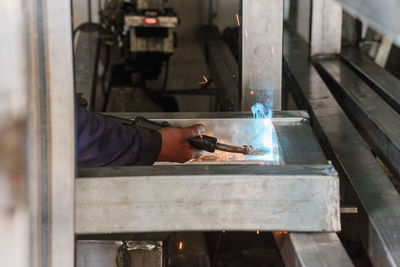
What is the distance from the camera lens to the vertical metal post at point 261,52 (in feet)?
6.30

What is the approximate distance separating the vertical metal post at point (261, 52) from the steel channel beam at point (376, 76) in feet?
1.76

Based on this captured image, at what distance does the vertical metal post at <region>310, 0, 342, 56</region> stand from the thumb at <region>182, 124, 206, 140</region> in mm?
1561

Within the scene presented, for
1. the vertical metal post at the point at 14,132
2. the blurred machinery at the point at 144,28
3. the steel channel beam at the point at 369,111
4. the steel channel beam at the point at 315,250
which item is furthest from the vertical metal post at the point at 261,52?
the blurred machinery at the point at 144,28

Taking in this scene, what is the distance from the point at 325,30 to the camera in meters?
3.01

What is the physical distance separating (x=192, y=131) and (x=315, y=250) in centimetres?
53

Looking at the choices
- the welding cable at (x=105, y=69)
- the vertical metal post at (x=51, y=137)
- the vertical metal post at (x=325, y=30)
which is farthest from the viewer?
the welding cable at (x=105, y=69)

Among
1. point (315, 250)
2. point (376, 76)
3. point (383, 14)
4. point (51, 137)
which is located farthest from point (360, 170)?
point (383, 14)

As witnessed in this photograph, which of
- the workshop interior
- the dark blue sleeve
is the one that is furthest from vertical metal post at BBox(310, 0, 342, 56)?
the dark blue sleeve

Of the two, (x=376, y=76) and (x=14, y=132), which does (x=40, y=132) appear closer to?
(x=14, y=132)

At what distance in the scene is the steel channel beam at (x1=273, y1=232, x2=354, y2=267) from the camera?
3.71ft

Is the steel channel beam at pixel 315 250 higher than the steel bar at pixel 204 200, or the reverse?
the steel bar at pixel 204 200

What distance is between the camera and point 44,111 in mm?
989

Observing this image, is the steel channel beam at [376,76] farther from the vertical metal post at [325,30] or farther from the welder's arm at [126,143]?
the welder's arm at [126,143]

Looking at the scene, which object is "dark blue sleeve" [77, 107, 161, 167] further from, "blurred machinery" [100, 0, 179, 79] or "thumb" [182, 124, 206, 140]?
"blurred machinery" [100, 0, 179, 79]
